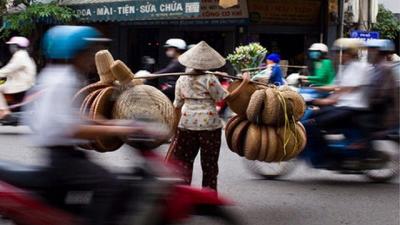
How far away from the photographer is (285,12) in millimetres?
20172

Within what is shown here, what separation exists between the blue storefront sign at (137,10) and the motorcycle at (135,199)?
14.8 metres

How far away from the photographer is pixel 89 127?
439cm

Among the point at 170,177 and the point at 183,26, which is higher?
the point at 183,26

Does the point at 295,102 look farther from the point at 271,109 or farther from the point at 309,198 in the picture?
the point at 309,198

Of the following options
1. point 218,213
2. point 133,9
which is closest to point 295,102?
point 218,213

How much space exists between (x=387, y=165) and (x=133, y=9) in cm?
1414

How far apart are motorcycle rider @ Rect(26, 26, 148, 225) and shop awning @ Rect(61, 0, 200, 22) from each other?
14.6 meters

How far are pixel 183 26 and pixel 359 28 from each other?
547 centimetres

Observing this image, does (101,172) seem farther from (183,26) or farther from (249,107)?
(183,26)

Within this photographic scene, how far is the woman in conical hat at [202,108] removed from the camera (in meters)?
6.57

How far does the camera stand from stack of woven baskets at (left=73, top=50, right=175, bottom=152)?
690cm

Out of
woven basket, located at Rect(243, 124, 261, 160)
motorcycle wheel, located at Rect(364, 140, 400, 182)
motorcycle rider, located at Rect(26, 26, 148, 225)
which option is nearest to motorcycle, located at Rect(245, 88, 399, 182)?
motorcycle wheel, located at Rect(364, 140, 400, 182)

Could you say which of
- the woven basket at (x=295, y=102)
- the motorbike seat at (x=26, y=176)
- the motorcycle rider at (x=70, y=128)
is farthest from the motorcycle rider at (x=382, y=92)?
the motorbike seat at (x=26, y=176)

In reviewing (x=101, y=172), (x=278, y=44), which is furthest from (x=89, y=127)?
(x=278, y=44)
